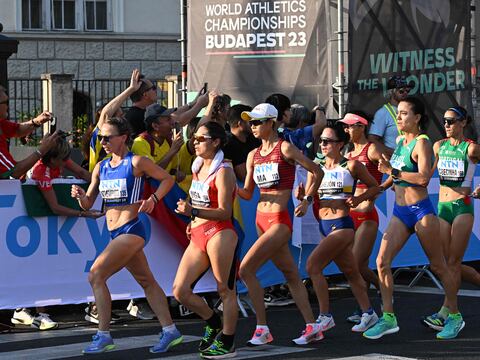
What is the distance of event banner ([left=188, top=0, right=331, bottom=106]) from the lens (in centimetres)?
1579

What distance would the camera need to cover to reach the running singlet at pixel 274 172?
10211mm

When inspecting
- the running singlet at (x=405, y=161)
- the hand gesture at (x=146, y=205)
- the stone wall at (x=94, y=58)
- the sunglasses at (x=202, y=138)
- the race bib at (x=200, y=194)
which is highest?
the stone wall at (x=94, y=58)

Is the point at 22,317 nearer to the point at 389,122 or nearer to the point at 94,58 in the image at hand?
the point at 389,122

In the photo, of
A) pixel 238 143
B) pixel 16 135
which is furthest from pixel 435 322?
pixel 16 135

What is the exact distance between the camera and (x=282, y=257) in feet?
33.5

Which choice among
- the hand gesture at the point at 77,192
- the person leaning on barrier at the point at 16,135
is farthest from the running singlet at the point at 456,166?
the person leaning on barrier at the point at 16,135

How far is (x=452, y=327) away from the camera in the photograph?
1031 centimetres

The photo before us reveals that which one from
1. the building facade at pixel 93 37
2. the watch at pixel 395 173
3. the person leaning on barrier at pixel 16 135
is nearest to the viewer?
the watch at pixel 395 173

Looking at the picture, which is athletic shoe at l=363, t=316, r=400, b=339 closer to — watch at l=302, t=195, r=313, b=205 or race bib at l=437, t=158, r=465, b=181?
watch at l=302, t=195, r=313, b=205

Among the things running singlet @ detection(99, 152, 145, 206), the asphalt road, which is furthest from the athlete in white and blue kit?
the asphalt road

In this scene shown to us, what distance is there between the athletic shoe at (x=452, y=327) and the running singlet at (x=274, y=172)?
5.57ft

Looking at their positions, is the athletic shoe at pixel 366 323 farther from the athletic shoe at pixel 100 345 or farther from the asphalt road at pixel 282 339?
the athletic shoe at pixel 100 345

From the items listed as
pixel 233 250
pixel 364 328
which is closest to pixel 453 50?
pixel 364 328

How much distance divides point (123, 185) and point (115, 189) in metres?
0.07
